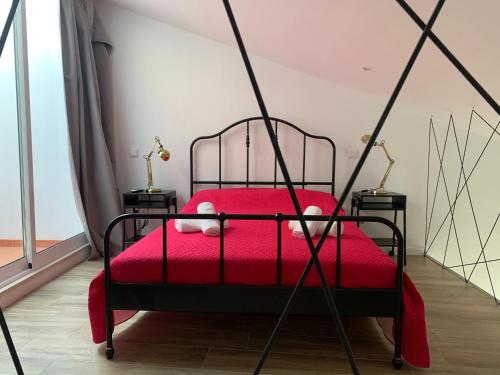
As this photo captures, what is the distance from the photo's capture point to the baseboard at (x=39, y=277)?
2332 millimetres

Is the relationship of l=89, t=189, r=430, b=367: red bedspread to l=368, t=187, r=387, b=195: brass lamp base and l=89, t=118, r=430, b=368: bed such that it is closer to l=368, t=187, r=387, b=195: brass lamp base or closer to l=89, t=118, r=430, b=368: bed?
l=89, t=118, r=430, b=368: bed

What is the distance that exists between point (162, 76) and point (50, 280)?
2022mm

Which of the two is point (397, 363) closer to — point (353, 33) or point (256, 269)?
point (256, 269)

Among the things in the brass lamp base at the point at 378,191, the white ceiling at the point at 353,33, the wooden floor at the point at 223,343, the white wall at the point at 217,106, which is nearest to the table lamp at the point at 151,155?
the white wall at the point at 217,106

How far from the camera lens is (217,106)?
3473 mm

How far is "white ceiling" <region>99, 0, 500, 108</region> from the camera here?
1.47 m

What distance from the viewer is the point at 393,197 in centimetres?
316

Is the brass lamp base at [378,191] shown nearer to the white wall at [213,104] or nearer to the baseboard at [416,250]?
the white wall at [213,104]

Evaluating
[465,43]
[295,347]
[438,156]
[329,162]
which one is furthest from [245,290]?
A: [438,156]

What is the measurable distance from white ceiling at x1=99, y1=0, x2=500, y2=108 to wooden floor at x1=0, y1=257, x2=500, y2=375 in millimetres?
1311

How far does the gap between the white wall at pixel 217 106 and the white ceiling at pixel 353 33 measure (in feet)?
0.48

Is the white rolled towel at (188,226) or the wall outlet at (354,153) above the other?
the wall outlet at (354,153)

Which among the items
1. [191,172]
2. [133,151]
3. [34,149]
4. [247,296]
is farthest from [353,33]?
[34,149]

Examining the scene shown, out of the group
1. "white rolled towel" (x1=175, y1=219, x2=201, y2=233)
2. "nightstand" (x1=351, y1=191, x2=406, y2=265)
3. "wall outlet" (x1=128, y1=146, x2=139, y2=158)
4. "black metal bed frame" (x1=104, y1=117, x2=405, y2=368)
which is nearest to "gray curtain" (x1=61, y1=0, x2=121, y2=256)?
"wall outlet" (x1=128, y1=146, x2=139, y2=158)
